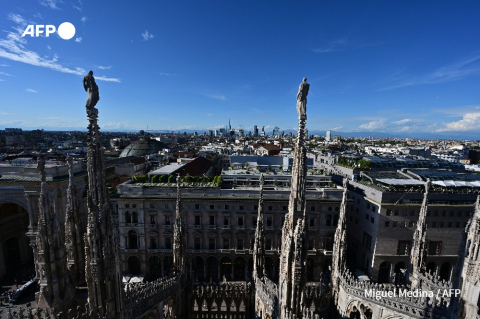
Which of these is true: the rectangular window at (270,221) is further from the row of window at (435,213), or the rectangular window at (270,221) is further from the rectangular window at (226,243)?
the row of window at (435,213)

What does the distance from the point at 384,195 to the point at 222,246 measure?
28.8 meters

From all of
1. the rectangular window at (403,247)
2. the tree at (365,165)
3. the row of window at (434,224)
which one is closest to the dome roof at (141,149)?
the tree at (365,165)

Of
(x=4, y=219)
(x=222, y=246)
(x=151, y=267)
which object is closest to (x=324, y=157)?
(x=222, y=246)

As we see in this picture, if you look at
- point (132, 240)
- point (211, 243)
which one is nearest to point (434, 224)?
point (211, 243)

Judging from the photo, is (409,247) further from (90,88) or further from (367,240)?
(90,88)

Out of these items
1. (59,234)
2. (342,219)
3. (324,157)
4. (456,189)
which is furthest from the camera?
(324,157)

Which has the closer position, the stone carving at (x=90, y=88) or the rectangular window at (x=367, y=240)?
the stone carving at (x=90, y=88)

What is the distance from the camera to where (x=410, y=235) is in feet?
125

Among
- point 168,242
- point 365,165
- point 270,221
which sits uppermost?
point 365,165

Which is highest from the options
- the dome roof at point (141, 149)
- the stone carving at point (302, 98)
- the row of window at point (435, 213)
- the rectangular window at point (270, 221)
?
the stone carving at point (302, 98)

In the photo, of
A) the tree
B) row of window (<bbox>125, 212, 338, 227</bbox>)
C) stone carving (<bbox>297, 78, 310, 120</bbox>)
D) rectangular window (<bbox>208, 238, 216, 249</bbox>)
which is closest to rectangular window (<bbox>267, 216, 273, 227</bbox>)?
row of window (<bbox>125, 212, 338, 227</bbox>)

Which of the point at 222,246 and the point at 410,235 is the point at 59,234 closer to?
the point at 222,246

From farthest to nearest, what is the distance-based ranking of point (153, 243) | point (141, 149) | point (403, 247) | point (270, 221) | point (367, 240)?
point (141, 149)
point (367, 240)
point (270, 221)
point (153, 243)
point (403, 247)

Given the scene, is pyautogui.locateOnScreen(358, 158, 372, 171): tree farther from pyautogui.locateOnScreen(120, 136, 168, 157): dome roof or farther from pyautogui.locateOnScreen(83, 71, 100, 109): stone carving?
pyautogui.locateOnScreen(120, 136, 168, 157): dome roof
